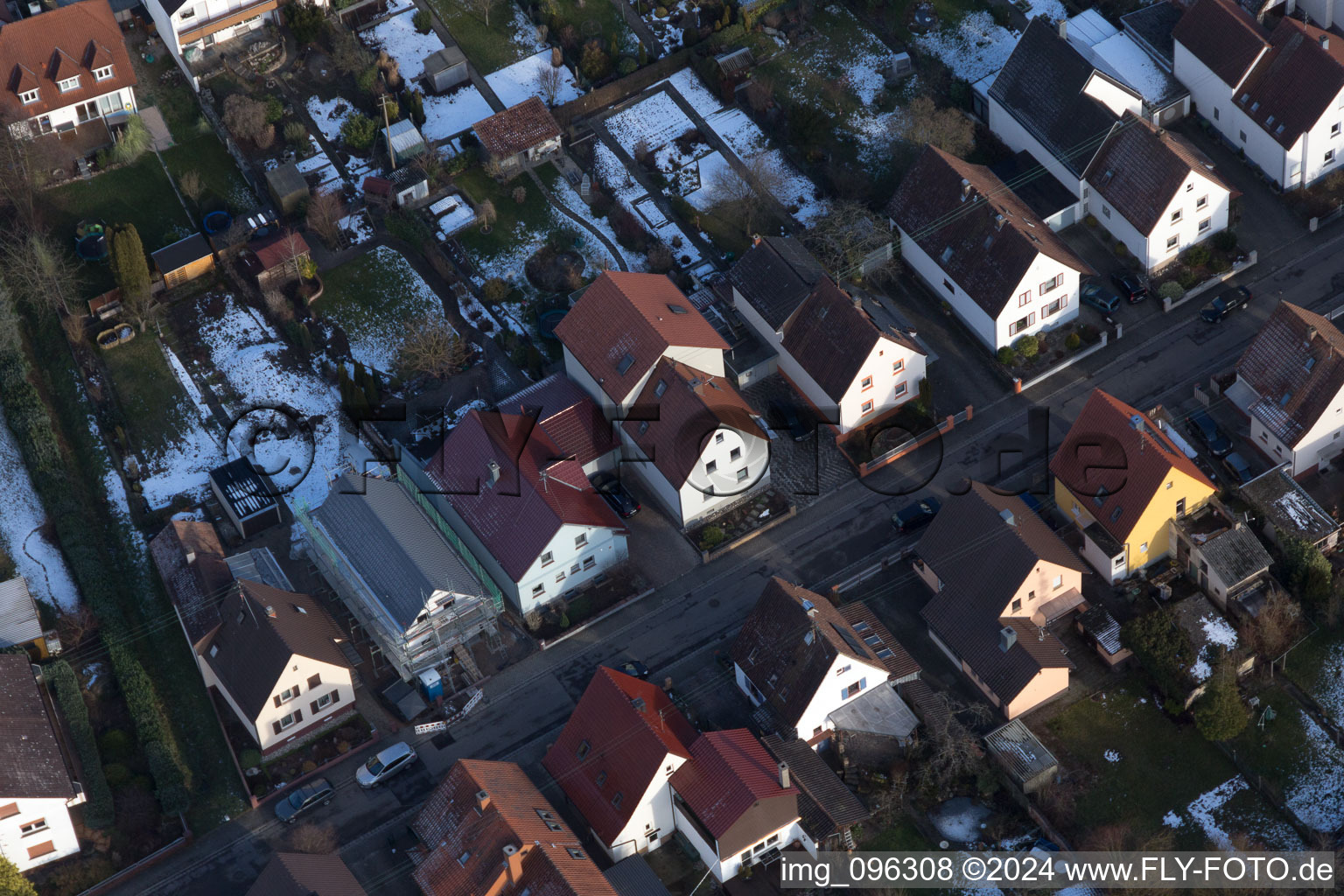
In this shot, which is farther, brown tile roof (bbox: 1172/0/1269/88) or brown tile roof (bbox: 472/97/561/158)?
brown tile roof (bbox: 472/97/561/158)

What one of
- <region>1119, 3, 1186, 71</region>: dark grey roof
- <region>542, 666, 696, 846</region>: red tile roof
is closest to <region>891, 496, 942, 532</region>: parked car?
<region>542, 666, 696, 846</region>: red tile roof

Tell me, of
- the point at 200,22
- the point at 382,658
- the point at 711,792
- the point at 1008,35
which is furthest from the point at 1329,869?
the point at 200,22

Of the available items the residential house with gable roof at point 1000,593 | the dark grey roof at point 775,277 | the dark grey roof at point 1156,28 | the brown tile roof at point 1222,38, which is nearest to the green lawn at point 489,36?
the dark grey roof at point 775,277

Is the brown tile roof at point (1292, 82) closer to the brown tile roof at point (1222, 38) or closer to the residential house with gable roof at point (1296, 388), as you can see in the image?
the brown tile roof at point (1222, 38)

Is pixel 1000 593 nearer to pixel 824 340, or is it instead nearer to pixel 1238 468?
pixel 1238 468

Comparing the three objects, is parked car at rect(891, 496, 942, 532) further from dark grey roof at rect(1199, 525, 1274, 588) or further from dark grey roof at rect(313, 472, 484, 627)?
dark grey roof at rect(313, 472, 484, 627)

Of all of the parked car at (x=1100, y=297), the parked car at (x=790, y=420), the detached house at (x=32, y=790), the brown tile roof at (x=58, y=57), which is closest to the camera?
the detached house at (x=32, y=790)
